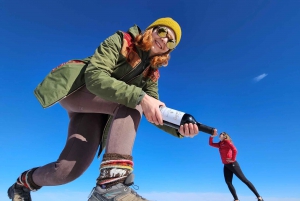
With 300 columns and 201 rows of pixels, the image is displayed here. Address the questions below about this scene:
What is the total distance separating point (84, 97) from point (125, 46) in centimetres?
69

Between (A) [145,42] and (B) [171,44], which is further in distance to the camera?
(B) [171,44]

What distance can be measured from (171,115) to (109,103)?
0.60 m

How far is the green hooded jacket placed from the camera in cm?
186

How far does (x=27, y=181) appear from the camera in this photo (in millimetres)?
2561

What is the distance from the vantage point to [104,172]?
1624mm

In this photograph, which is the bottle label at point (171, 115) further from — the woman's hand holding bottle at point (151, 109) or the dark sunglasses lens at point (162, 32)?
the dark sunglasses lens at point (162, 32)

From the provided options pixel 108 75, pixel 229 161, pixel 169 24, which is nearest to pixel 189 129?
pixel 108 75

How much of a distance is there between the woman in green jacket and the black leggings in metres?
6.93

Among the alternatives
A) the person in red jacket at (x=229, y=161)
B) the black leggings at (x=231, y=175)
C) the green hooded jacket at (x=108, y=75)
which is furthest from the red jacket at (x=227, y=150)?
the green hooded jacket at (x=108, y=75)

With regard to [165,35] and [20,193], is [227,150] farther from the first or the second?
[20,193]

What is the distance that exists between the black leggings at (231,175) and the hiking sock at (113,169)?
25.7 feet

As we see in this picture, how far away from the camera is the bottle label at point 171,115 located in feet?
6.49

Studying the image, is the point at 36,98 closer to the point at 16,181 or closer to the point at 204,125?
the point at 16,181

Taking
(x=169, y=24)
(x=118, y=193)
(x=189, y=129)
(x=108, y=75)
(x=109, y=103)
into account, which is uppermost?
(x=169, y=24)
